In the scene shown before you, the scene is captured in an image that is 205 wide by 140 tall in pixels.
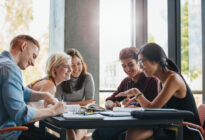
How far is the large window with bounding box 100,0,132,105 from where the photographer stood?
4.63m

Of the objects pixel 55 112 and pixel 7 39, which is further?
pixel 7 39

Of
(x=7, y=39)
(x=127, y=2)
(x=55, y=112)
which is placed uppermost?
(x=127, y=2)

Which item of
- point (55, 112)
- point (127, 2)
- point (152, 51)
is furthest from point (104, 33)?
point (55, 112)

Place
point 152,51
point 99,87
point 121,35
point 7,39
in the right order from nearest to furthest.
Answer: point 152,51 < point 7,39 < point 99,87 < point 121,35

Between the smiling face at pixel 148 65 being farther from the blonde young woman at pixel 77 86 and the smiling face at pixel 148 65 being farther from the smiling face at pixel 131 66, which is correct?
the blonde young woman at pixel 77 86

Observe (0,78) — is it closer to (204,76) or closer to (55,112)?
(55,112)

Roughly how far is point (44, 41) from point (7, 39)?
597mm

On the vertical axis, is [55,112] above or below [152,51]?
below

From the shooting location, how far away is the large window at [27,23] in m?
4.15

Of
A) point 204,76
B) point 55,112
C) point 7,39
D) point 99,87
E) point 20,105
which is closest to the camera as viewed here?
point 20,105

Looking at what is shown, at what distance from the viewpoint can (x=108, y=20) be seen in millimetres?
4652

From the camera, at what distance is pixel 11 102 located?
1727mm

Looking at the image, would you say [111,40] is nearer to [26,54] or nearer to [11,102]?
[26,54]

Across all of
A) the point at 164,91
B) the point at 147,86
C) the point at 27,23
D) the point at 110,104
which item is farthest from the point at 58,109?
the point at 27,23
